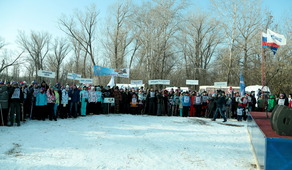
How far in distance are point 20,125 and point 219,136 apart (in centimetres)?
822

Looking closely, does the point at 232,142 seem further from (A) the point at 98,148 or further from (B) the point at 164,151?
(A) the point at 98,148

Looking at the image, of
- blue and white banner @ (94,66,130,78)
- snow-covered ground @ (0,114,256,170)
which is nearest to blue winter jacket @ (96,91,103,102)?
blue and white banner @ (94,66,130,78)

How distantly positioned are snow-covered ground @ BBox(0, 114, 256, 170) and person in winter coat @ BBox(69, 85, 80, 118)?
3.10m

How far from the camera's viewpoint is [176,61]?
136ft

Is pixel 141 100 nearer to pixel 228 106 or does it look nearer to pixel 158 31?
pixel 228 106

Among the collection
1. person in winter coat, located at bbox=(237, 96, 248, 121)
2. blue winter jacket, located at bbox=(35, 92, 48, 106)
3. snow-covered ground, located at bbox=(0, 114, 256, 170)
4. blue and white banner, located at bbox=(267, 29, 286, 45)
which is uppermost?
blue and white banner, located at bbox=(267, 29, 286, 45)

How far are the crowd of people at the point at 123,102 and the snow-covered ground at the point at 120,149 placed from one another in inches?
82.7

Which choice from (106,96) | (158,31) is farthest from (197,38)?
(106,96)

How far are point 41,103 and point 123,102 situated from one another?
5642 mm

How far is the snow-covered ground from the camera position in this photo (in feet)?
17.2

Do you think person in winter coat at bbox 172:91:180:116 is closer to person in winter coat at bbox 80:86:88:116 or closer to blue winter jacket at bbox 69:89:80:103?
person in winter coat at bbox 80:86:88:116

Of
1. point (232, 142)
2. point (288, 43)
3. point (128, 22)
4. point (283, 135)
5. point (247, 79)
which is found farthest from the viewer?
point (128, 22)

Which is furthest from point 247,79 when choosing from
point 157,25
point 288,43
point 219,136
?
point 219,136

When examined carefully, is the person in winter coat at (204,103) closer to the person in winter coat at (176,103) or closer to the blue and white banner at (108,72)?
the person in winter coat at (176,103)
